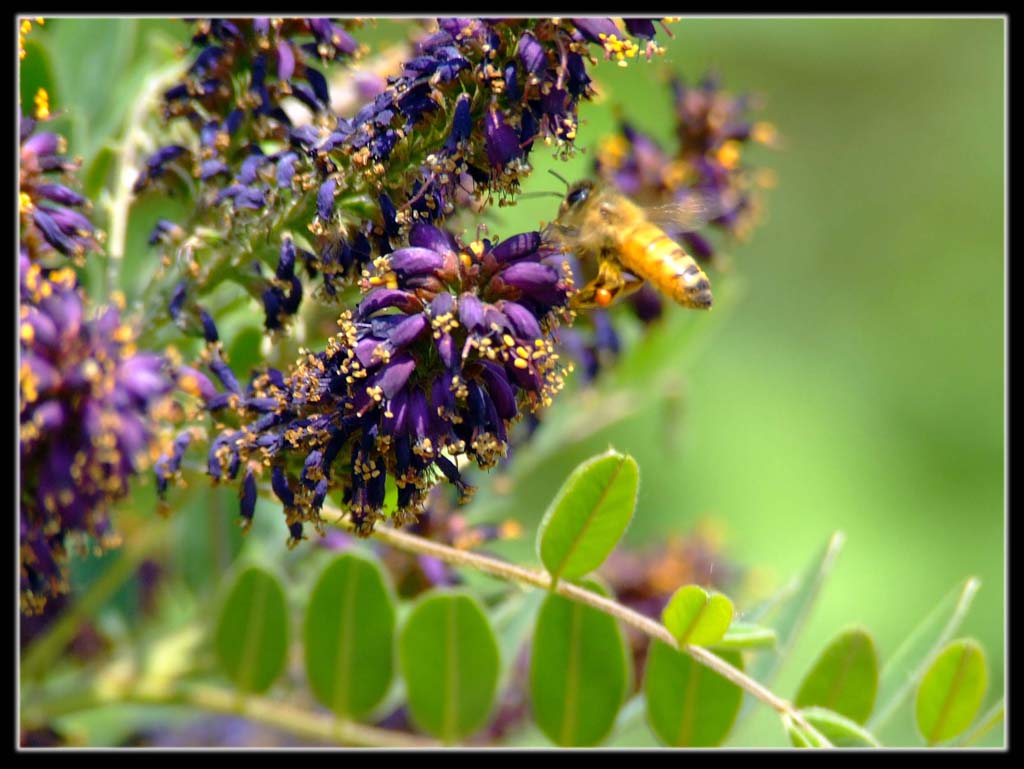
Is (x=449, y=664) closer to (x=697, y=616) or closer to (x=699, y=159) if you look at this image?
(x=697, y=616)

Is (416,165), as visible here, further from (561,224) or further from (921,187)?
(921,187)

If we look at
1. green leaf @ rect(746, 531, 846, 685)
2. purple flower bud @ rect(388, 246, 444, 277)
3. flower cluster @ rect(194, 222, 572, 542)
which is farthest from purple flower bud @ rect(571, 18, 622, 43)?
green leaf @ rect(746, 531, 846, 685)

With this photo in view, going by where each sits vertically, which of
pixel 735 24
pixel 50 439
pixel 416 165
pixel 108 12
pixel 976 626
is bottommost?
pixel 976 626

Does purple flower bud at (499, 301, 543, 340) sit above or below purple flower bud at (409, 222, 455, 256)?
below

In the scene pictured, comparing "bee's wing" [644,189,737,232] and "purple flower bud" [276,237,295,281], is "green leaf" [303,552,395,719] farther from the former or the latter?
"bee's wing" [644,189,737,232]
